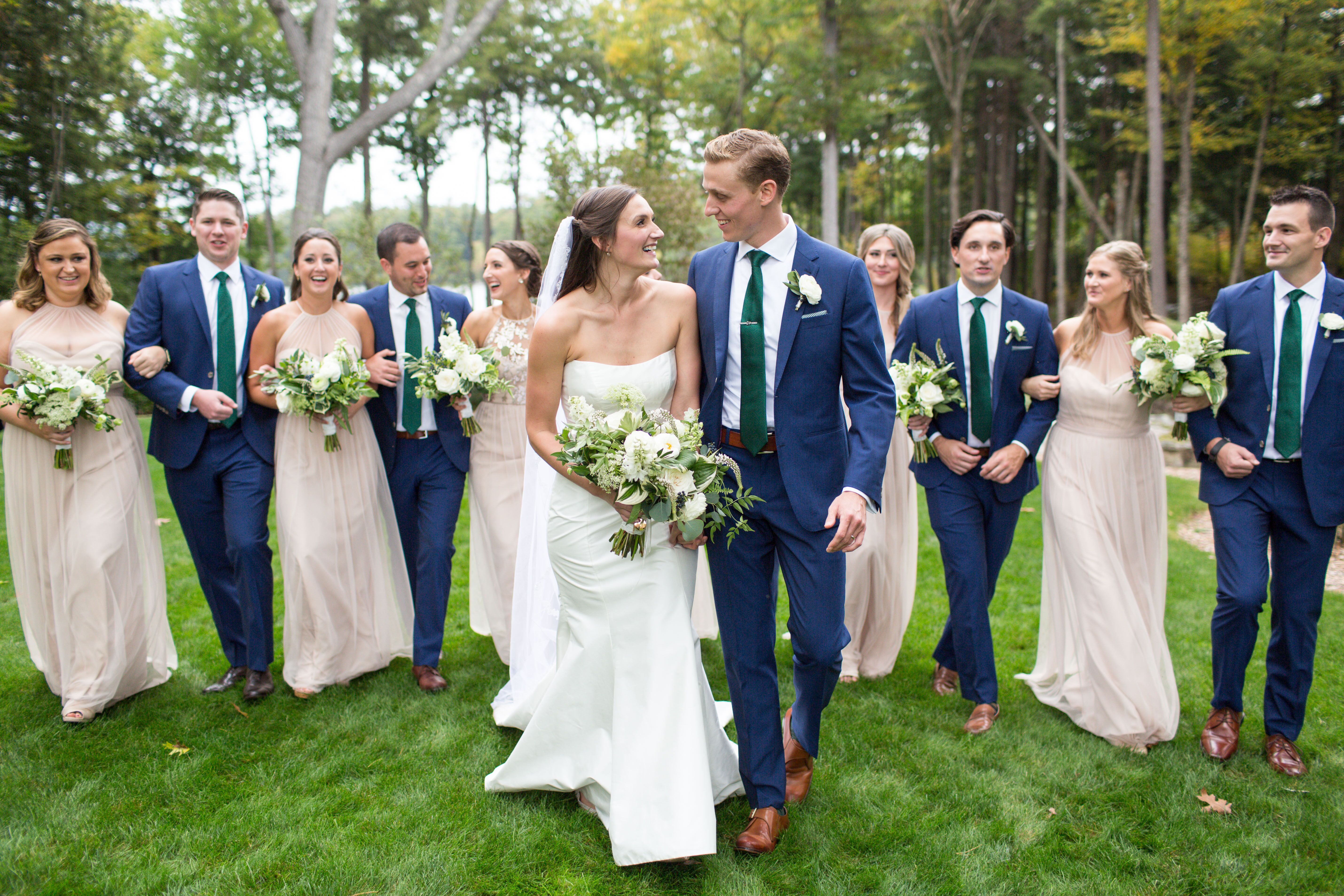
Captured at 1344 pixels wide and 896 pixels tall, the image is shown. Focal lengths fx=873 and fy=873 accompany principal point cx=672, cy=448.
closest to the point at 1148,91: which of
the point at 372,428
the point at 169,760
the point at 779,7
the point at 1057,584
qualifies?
the point at 779,7

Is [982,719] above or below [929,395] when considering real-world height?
below

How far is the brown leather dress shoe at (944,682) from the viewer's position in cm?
558

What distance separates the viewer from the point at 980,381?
5.10m

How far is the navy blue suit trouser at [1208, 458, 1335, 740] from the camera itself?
4535mm

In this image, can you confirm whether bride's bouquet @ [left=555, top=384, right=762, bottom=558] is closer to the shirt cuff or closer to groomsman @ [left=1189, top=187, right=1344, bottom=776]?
the shirt cuff

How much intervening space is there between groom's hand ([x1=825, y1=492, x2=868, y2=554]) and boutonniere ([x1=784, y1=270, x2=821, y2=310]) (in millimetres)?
798

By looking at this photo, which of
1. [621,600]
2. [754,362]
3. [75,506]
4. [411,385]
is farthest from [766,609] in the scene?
[75,506]

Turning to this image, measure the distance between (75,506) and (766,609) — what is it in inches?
170

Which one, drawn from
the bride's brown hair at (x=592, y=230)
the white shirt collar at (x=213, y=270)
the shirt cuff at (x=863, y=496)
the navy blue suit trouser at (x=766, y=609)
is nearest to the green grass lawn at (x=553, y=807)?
the navy blue suit trouser at (x=766, y=609)

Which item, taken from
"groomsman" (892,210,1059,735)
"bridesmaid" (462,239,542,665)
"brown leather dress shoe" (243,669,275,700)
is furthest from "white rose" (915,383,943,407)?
"brown leather dress shoe" (243,669,275,700)

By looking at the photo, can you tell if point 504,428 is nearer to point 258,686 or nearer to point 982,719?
point 258,686

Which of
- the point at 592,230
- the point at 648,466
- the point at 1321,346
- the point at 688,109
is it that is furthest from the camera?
the point at 688,109

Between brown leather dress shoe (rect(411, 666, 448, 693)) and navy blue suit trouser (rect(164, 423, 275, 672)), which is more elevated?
navy blue suit trouser (rect(164, 423, 275, 672))

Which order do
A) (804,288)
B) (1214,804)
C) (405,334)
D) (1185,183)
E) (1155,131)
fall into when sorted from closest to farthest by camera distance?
(804,288), (1214,804), (405,334), (1155,131), (1185,183)
